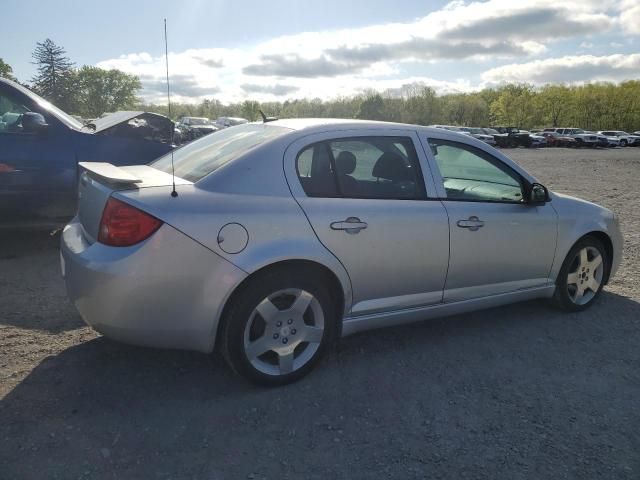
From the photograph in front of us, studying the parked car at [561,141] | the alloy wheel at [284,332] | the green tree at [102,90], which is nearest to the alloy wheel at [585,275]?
the alloy wheel at [284,332]

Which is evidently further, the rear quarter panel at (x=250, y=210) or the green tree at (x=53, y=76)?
the green tree at (x=53, y=76)

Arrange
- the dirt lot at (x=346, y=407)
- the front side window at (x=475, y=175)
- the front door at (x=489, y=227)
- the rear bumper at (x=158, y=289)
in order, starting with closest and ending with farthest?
the dirt lot at (x=346, y=407)
the rear bumper at (x=158, y=289)
the front door at (x=489, y=227)
the front side window at (x=475, y=175)

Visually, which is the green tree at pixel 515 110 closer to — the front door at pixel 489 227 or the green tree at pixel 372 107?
the green tree at pixel 372 107

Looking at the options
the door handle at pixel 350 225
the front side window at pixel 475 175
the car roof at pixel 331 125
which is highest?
the car roof at pixel 331 125

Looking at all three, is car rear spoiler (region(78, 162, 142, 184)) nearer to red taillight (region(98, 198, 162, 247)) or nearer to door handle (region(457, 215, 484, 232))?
red taillight (region(98, 198, 162, 247))

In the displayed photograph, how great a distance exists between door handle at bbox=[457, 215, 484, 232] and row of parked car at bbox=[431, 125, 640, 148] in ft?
128

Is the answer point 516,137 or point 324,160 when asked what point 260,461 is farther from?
point 516,137

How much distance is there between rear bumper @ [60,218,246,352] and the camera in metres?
2.57

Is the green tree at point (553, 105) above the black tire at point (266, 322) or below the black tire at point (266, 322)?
above

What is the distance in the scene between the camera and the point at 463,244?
345 cm

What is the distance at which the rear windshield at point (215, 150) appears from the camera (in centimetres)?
305

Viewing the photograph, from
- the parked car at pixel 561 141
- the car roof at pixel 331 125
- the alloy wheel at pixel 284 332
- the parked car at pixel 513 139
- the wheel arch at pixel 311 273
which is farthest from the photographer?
the parked car at pixel 561 141

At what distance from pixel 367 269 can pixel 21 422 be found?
6.59ft

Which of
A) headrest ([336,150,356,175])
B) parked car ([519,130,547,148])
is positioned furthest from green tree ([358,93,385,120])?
headrest ([336,150,356,175])
